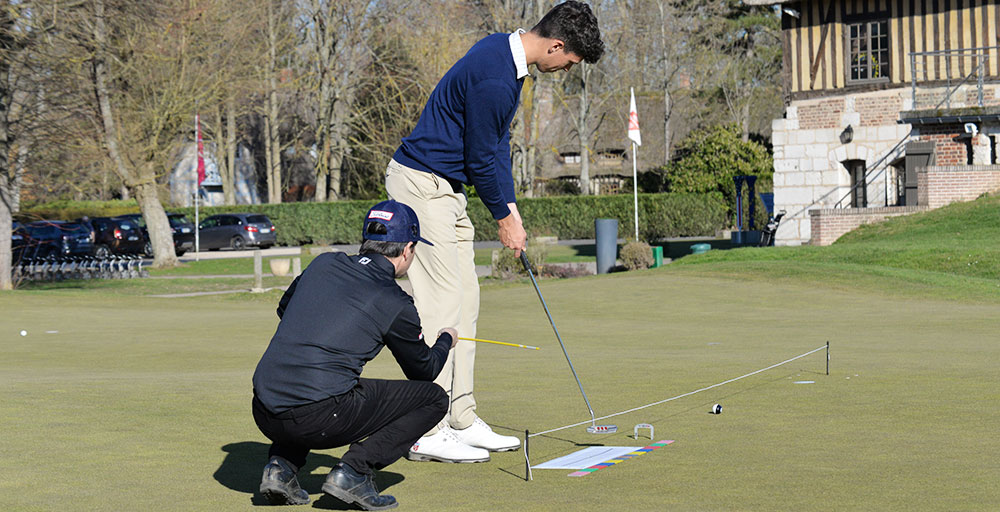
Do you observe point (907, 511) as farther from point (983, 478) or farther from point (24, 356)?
point (24, 356)

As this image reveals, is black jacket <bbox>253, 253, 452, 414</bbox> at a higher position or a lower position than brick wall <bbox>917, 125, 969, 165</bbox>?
lower

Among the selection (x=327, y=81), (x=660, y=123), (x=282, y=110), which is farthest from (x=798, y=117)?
(x=282, y=110)

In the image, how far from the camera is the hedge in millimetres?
52094

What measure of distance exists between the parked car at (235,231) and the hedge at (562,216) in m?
2.34

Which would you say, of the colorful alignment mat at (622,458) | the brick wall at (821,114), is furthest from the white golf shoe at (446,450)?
the brick wall at (821,114)

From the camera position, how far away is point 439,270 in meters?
6.12

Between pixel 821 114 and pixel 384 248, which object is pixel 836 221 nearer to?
pixel 821 114

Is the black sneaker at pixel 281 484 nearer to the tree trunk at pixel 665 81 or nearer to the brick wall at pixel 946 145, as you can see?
the brick wall at pixel 946 145

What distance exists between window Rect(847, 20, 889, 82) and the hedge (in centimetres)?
1589

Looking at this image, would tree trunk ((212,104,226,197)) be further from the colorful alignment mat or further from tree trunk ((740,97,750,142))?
the colorful alignment mat

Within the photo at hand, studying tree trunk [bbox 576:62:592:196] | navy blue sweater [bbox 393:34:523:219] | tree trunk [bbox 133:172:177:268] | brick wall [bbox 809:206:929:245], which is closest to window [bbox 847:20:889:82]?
brick wall [bbox 809:206:929:245]

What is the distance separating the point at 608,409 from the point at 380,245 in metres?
3.33

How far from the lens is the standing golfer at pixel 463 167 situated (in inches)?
233

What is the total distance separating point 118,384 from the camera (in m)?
9.15
